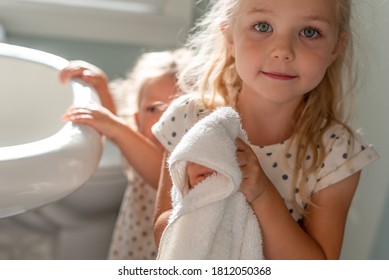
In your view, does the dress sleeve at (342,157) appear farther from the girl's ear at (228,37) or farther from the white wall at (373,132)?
the girl's ear at (228,37)

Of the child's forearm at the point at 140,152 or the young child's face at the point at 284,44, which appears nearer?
the young child's face at the point at 284,44

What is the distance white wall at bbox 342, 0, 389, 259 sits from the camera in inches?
23.8

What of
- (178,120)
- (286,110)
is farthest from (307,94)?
(178,120)

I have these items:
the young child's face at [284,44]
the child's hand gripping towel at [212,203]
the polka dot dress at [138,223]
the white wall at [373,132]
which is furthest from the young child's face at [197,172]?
the polka dot dress at [138,223]

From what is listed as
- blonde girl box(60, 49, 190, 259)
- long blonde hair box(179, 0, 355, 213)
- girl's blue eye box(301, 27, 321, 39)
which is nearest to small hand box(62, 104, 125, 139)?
blonde girl box(60, 49, 190, 259)

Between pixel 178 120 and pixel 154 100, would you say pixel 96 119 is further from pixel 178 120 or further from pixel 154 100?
pixel 154 100

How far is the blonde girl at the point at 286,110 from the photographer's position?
1.85 feet

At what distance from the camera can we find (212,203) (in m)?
0.51

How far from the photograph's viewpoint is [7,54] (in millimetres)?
688

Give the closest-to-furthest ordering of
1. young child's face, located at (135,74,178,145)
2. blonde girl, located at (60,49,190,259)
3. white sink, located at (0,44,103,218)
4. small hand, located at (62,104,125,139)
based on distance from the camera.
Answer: white sink, located at (0,44,103,218) < small hand, located at (62,104,125,139) < blonde girl, located at (60,49,190,259) < young child's face, located at (135,74,178,145)

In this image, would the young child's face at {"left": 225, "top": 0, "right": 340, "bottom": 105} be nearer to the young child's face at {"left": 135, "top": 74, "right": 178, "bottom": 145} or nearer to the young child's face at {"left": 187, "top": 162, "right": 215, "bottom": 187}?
the young child's face at {"left": 187, "top": 162, "right": 215, "bottom": 187}

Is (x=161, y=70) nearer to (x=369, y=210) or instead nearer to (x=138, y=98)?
(x=138, y=98)

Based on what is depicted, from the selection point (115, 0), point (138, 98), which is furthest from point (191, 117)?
point (115, 0)

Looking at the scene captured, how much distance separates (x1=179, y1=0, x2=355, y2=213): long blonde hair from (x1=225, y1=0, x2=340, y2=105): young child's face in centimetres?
3
